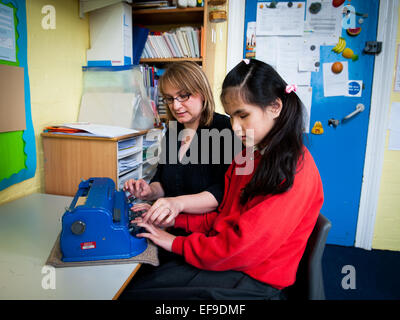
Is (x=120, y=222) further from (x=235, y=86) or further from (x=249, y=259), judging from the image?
(x=235, y=86)

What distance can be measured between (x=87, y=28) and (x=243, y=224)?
6.02 feet

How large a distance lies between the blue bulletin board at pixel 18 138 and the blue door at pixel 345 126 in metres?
1.61

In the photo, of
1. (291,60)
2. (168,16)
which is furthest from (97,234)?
(291,60)

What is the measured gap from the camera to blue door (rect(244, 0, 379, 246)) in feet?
7.04

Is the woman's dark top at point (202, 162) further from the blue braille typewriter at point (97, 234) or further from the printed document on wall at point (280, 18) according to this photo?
the printed document on wall at point (280, 18)

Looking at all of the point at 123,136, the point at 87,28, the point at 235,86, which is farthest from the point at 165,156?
the point at 87,28

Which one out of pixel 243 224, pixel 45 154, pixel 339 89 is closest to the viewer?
pixel 243 224

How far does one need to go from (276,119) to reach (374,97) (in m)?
1.69

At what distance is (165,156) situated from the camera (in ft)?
4.52

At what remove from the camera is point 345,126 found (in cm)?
227

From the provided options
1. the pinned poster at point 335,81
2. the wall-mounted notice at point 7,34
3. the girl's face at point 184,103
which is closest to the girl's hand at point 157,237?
the girl's face at point 184,103

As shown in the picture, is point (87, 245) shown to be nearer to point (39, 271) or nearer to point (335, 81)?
point (39, 271)

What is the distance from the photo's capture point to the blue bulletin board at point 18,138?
1.31 metres

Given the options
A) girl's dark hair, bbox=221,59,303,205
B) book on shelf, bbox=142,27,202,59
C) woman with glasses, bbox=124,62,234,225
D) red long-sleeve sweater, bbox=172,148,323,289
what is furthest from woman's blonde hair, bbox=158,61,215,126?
book on shelf, bbox=142,27,202,59
